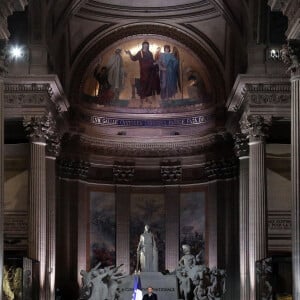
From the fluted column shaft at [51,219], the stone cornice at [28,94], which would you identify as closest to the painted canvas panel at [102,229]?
the fluted column shaft at [51,219]

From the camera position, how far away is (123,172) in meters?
47.9

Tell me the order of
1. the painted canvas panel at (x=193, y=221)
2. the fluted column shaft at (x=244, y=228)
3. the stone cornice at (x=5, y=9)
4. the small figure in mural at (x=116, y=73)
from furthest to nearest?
the small figure in mural at (x=116, y=73), the painted canvas panel at (x=193, y=221), the fluted column shaft at (x=244, y=228), the stone cornice at (x=5, y=9)

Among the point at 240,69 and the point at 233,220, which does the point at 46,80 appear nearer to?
the point at 240,69

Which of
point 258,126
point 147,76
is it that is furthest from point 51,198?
point 147,76

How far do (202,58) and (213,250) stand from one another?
8995 millimetres

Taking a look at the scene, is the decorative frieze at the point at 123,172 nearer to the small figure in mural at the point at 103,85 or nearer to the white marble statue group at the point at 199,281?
the small figure in mural at the point at 103,85

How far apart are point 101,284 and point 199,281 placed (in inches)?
162

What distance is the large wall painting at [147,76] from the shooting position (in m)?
47.8

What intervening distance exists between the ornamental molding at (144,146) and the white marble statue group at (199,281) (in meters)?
7.00

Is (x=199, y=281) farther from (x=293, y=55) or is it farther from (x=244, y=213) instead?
(x=293, y=55)

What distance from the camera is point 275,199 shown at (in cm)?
3888

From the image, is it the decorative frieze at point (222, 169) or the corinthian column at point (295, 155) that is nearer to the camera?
the corinthian column at point (295, 155)

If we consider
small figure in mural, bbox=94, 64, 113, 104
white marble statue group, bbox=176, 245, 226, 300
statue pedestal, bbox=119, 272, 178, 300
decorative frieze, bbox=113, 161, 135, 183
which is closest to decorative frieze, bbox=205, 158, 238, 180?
decorative frieze, bbox=113, 161, 135, 183

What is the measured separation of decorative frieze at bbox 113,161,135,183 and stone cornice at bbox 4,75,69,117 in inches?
441
